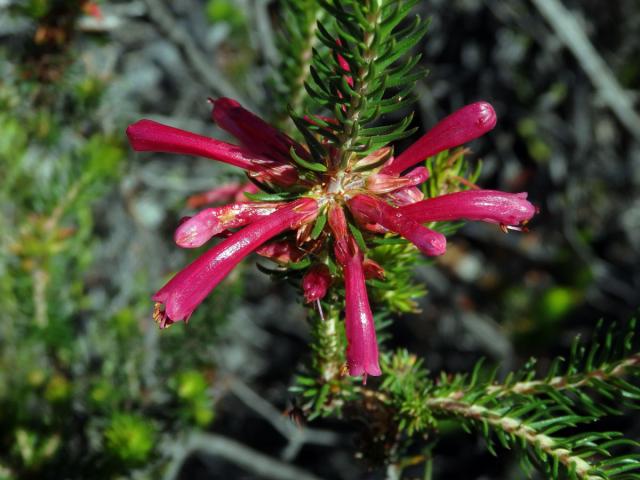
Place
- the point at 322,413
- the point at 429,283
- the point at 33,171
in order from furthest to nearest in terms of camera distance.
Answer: the point at 429,283 < the point at 33,171 < the point at 322,413

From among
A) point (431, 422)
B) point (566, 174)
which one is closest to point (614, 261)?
point (566, 174)

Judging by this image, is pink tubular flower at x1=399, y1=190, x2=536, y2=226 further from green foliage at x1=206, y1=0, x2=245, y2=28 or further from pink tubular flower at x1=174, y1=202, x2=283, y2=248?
green foliage at x1=206, y1=0, x2=245, y2=28

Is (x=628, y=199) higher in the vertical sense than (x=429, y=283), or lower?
higher

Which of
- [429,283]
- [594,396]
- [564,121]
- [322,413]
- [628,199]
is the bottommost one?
[322,413]

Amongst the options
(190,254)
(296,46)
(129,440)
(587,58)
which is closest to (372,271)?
(296,46)

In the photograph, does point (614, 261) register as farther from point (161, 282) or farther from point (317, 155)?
point (317, 155)

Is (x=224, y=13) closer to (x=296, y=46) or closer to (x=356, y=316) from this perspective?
(x=296, y=46)

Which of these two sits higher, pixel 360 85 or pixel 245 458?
pixel 360 85
